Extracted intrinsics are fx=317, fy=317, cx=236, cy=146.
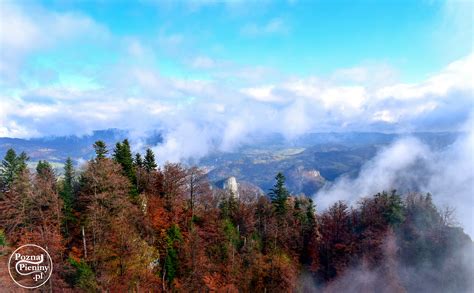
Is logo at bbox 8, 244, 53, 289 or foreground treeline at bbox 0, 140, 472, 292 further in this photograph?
foreground treeline at bbox 0, 140, 472, 292

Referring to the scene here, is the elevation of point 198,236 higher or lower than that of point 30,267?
lower

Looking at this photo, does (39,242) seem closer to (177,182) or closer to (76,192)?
(76,192)

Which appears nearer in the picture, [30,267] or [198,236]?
[30,267]

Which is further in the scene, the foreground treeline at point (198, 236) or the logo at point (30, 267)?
the foreground treeline at point (198, 236)
